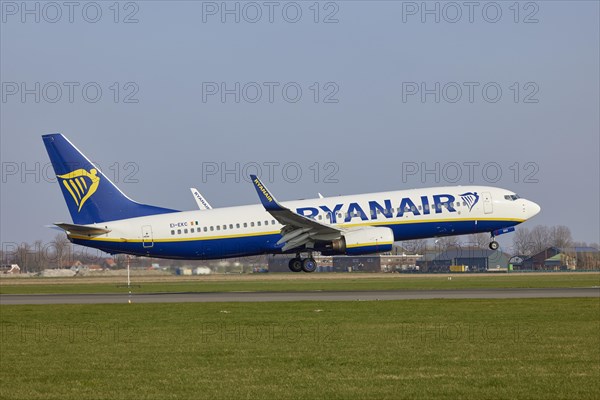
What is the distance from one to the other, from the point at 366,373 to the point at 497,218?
38.8 m

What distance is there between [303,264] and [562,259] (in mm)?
104615

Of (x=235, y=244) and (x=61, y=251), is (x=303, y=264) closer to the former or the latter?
(x=235, y=244)

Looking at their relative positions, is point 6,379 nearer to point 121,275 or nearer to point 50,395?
point 50,395

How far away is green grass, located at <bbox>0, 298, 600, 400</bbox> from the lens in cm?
2070

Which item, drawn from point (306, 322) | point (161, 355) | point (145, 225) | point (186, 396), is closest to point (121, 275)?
point (145, 225)

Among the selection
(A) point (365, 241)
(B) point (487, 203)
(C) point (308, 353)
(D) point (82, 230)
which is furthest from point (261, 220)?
(C) point (308, 353)

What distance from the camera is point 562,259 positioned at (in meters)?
155

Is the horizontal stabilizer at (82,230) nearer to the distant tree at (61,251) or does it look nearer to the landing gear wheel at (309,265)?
the landing gear wheel at (309,265)

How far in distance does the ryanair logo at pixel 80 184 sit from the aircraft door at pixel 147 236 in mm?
4176

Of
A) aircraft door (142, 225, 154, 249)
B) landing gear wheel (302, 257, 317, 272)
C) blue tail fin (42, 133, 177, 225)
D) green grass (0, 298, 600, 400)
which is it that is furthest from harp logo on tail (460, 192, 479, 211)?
aircraft door (142, 225, 154, 249)

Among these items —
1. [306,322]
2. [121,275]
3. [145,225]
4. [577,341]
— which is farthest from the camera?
[121,275]

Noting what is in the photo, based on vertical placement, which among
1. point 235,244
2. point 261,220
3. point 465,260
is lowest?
point 465,260

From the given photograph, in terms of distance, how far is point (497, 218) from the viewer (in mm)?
59938

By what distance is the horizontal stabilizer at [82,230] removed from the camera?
56034 mm
